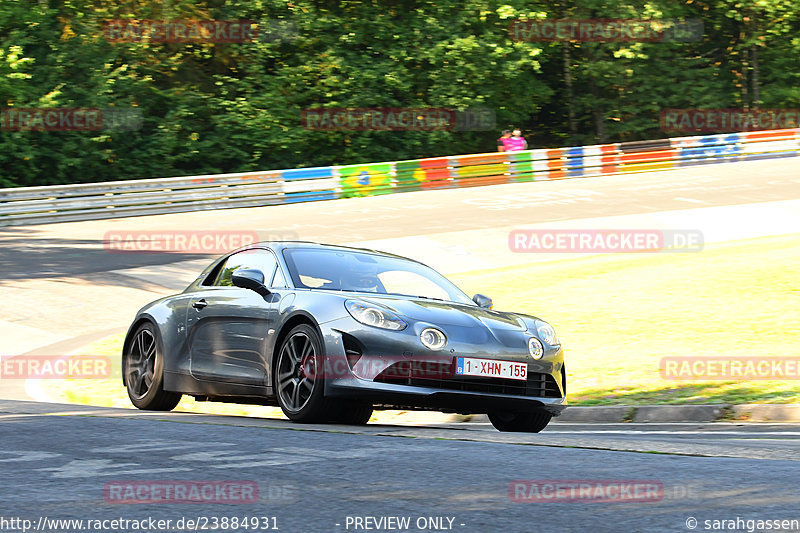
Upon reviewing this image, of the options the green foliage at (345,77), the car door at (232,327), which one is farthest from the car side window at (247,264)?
the green foliage at (345,77)

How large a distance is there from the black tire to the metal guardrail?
69.1 ft

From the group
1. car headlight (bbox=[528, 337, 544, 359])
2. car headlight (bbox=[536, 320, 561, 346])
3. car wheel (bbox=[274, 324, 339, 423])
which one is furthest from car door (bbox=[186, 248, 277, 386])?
car headlight (bbox=[536, 320, 561, 346])

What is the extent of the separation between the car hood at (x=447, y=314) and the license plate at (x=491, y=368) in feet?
0.95

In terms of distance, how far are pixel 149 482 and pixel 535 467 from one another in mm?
1864

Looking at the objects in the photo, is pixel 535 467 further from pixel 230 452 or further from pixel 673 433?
pixel 673 433

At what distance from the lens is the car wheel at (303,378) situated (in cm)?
773

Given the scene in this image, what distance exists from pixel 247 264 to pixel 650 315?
7984mm

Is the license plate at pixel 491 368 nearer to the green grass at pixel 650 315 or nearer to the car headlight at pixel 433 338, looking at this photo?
the car headlight at pixel 433 338

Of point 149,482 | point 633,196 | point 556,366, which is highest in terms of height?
point 149,482

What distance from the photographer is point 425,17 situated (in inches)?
1620

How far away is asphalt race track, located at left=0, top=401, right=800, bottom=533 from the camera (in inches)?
Answer: 180

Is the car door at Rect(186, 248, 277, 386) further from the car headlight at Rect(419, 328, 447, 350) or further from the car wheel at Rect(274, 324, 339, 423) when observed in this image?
the car headlight at Rect(419, 328, 447, 350)

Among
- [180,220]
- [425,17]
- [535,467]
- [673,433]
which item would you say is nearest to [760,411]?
[673,433]

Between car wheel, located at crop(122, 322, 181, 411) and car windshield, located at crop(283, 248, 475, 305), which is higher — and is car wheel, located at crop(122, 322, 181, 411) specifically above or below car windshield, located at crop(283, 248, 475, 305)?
below
